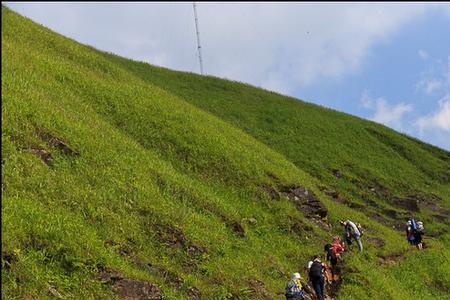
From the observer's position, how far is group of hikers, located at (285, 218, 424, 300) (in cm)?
1925

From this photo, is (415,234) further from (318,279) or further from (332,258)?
(318,279)

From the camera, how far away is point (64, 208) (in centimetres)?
1819

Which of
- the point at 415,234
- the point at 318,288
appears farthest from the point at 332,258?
the point at 415,234

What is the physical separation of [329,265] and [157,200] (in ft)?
32.1

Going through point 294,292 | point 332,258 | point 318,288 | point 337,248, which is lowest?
point 318,288

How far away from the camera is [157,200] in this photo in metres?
22.3

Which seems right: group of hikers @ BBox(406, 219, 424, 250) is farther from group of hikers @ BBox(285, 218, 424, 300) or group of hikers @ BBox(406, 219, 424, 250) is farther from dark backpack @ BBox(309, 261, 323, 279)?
dark backpack @ BBox(309, 261, 323, 279)

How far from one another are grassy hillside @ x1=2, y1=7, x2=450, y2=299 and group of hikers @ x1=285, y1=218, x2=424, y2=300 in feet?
2.75

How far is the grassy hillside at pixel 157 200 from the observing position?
1631 cm

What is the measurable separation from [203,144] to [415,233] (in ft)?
51.8

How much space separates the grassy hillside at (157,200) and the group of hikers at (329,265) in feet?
2.75

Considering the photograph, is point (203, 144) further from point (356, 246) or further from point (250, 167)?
point (356, 246)

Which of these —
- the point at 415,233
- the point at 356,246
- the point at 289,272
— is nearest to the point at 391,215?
the point at 415,233

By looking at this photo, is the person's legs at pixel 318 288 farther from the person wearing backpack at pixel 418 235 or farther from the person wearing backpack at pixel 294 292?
the person wearing backpack at pixel 418 235
